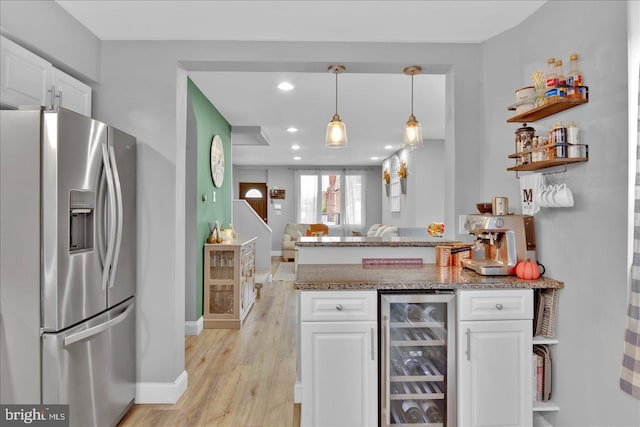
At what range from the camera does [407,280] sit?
201cm

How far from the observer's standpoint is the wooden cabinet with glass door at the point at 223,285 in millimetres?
4211

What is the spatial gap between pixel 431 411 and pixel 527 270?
931 mm

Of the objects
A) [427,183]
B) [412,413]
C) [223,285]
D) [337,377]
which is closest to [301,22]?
[337,377]

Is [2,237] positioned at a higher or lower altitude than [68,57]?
lower

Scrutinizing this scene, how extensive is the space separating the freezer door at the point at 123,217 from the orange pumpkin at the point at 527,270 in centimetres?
227

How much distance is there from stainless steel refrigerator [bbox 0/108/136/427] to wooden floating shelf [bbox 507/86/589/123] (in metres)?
2.34

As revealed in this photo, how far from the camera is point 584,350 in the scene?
1891 mm

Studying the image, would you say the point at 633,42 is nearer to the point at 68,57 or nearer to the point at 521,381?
the point at 521,381

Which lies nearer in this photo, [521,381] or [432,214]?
[521,381]

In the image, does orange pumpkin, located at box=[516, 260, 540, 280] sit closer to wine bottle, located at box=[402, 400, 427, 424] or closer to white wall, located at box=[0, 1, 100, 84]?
wine bottle, located at box=[402, 400, 427, 424]

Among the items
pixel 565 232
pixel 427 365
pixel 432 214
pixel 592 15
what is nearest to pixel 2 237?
pixel 427 365

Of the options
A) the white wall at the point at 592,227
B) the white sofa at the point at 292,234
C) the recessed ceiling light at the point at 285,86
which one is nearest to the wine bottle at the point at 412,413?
the white wall at the point at 592,227

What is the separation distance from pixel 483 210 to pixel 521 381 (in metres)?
0.97

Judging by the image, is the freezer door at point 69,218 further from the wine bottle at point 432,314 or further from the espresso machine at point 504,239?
the espresso machine at point 504,239
